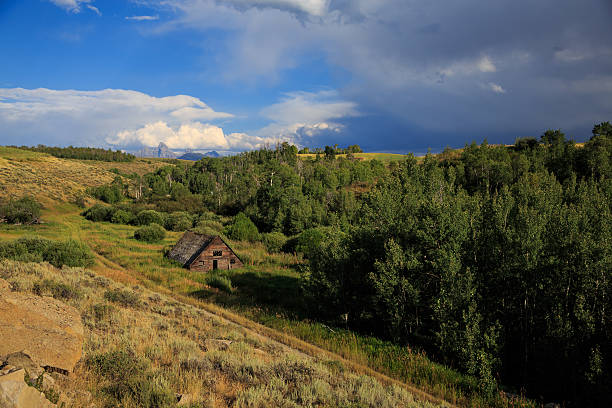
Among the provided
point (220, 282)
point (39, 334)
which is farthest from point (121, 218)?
point (39, 334)

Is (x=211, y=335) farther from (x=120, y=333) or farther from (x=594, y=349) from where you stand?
(x=594, y=349)

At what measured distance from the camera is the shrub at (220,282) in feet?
94.4

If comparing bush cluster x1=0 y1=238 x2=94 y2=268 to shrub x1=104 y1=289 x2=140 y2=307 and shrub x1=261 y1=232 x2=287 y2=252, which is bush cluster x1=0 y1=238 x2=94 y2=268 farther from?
shrub x1=261 y1=232 x2=287 y2=252

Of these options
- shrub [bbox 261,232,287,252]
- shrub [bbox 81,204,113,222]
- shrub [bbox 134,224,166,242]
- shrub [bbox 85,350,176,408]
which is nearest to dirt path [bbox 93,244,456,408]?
shrub [bbox 85,350,176,408]

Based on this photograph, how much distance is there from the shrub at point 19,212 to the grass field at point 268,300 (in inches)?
107

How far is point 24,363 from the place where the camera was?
21.3ft

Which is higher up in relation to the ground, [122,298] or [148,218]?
[122,298]

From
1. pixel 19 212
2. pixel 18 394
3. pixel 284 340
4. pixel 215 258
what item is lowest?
pixel 215 258

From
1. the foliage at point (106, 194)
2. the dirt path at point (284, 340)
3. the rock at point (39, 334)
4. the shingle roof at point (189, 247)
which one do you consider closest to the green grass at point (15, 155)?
the foliage at point (106, 194)

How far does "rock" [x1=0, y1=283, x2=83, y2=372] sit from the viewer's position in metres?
7.16

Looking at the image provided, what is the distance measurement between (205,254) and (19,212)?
45.3m

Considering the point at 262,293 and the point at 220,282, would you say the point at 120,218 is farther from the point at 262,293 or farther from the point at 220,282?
the point at 262,293

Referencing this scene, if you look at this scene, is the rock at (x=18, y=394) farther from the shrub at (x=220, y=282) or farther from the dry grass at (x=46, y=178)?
the dry grass at (x=46, y=178)

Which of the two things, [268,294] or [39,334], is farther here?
[268,294]
